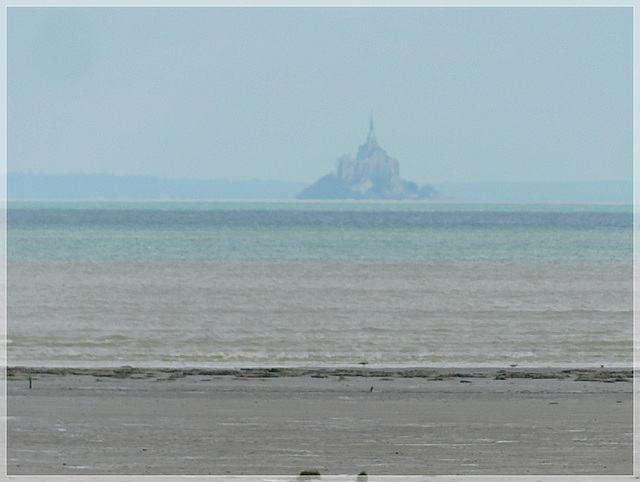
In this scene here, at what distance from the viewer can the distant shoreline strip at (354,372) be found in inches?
458

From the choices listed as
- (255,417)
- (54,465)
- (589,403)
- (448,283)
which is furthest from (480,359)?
(448,283)

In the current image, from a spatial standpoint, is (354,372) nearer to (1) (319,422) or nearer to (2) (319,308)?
(1) (319,422)

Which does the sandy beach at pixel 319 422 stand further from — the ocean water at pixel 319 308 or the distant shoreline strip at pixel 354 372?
the ocean water at pixel 319 308

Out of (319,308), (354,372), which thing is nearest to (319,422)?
(354,372)

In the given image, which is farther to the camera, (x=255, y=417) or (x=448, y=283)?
(x=448, y=283)

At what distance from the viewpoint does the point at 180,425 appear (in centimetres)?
866

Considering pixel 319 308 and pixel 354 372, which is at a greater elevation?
pixel 354 372

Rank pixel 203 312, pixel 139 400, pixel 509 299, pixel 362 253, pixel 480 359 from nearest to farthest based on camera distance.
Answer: pixel 139 400 → pixel 480 359 → pixel 203 312 → pixel 509 299 → pixel 362 253

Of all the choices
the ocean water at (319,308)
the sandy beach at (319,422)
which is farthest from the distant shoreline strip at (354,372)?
the ocean water at (319,308)

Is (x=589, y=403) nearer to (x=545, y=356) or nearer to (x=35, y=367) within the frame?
(x=545, y=356)

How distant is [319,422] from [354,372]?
323 cm

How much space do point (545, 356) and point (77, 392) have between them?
22.1 feet

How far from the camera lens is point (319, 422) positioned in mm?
8852

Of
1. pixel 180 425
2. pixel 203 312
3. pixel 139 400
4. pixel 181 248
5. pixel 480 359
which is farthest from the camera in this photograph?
pixel 181 248
